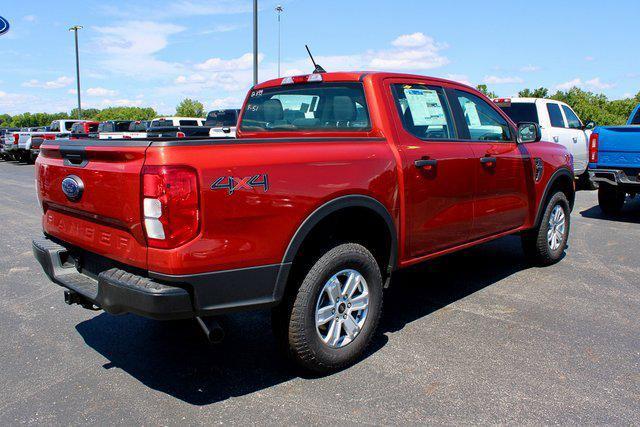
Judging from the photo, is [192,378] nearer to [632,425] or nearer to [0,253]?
[632,425]

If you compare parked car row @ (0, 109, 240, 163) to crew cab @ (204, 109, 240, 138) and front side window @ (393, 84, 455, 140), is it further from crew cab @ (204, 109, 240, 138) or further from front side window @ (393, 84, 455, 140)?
front side window @ (393, 84, 455, 140)

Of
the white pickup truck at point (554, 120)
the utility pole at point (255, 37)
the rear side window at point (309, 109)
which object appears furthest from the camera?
the utility pole at point (255, 37)

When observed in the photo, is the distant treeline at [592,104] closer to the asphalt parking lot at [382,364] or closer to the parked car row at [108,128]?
the parked car row at [108,128]

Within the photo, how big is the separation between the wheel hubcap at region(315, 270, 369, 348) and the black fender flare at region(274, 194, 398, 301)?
34cm

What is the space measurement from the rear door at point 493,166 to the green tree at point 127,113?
242 feet

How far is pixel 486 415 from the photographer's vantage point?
2975 mm

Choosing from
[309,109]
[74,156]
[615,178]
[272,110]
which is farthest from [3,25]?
[615,178]

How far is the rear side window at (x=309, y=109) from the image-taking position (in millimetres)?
4090

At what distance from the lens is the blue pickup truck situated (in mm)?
8438

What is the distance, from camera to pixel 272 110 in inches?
183

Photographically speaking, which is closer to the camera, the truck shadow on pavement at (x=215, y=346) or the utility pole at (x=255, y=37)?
the truck shadow on pavement at (x=215, y=346)

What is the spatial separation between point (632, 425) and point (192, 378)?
2.44 meters


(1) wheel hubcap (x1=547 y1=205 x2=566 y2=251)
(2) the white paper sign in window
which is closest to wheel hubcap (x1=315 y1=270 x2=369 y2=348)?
(2) the white paper sign in window

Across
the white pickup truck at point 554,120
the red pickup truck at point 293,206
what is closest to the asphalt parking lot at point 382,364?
the red pickup truck at point 293,206
